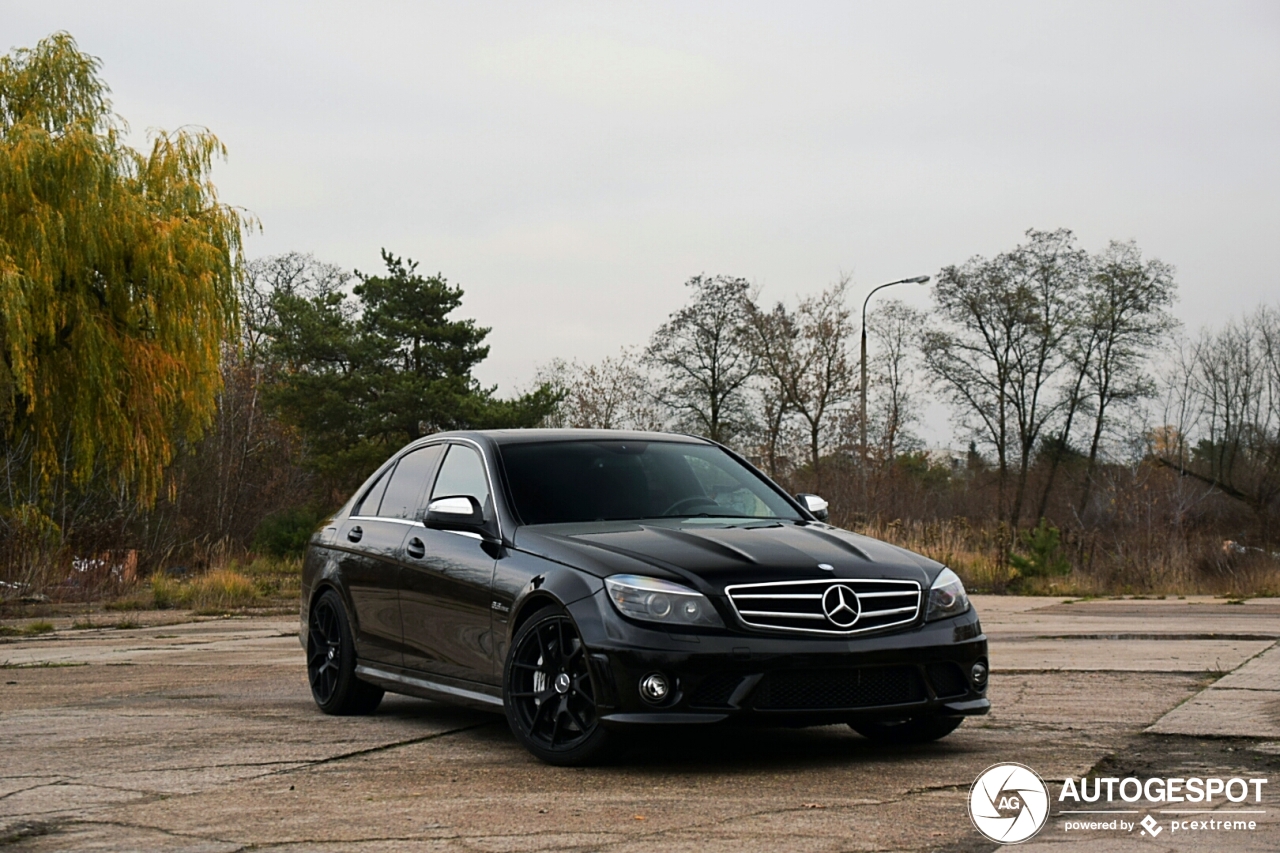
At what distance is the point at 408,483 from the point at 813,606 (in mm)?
3141

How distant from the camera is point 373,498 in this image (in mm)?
8891

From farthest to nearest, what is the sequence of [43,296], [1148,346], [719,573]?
1. [1148,346]
2. [43,296]
3. [719,573]

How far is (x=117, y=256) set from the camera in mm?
24547

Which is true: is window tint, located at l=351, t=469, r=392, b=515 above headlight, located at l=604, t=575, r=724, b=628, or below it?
above

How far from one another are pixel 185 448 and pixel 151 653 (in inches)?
825

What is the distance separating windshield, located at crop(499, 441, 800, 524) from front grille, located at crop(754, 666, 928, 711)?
1.48m

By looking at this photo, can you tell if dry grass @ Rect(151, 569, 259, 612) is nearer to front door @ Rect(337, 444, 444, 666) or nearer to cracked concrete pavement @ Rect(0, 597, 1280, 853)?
cracked concrete pavement @ Rect(0, 597, 1280, 853)

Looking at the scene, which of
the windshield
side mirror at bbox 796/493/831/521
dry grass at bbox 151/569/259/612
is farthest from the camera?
dry grass at bbox 151/569/259/612

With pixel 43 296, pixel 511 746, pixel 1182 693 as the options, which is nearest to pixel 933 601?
pixel 511 746

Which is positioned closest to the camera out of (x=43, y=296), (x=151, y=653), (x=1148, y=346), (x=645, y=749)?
(x=645, y=749)

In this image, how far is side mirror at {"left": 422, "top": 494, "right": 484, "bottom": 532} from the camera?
7184mm

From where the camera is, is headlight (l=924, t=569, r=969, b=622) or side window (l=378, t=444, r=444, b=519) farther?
side window (l=378, t=444, r=444, b=519)

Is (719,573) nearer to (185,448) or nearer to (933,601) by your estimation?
(933,601)

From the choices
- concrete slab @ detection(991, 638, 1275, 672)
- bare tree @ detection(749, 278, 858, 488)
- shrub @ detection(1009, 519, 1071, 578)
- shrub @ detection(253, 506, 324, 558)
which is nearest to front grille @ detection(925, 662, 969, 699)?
concrete slab @ detection(991, 638, 1275, 672)
